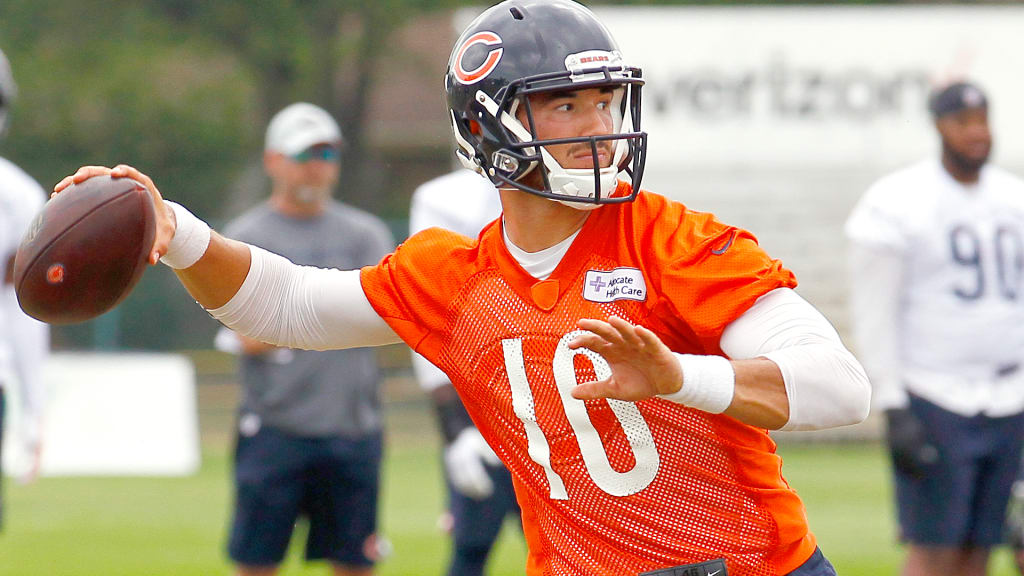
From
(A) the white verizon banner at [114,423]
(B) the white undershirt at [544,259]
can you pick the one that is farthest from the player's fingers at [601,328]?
(A) the white verizon banner at [114,423]

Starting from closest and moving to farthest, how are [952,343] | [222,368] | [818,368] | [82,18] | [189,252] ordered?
[818,368], [189,252], [952,343], [222,368], [82,18]

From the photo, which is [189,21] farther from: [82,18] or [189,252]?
[189,252]

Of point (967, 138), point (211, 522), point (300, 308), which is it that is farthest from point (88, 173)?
point (211, 522)

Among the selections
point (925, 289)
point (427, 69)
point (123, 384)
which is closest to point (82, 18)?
point (427, 69)

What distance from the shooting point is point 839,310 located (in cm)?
1422

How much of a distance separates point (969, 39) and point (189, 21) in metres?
12.6

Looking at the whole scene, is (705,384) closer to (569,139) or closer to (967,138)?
(569,139)

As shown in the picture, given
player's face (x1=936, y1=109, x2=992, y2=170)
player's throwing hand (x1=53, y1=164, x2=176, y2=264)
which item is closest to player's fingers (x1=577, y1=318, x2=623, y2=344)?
player's throwing hand (x1=53, y1=164, x2=176, y2=264)

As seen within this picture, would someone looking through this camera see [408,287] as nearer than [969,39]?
Yes

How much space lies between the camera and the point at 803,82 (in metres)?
14.0

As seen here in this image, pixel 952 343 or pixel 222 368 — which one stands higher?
pixel 952 343

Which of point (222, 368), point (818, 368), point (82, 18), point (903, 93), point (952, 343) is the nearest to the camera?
point (818, 368)

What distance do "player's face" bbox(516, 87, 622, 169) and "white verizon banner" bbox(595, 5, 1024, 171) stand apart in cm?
1086

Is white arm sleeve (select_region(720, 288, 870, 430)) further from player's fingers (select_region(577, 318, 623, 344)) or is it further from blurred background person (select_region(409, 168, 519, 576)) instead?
blurred background person (select_region(409, 168, 519, 576))
